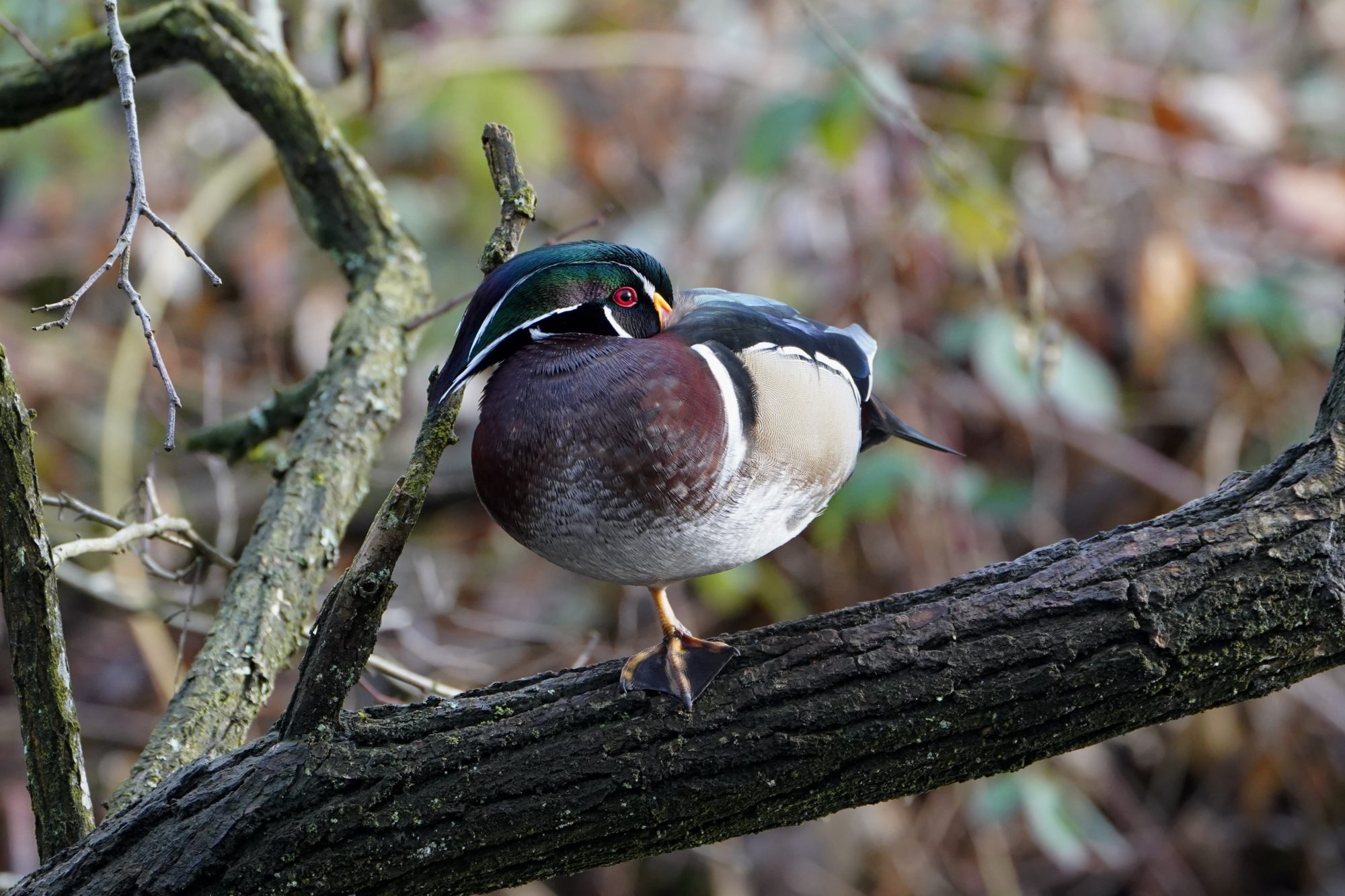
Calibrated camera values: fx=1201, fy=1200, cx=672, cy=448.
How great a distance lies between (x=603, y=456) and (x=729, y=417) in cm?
17

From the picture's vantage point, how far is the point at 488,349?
52.9 inches

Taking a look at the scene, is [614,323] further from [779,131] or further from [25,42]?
[779,131]

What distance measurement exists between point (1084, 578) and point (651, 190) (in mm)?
3437

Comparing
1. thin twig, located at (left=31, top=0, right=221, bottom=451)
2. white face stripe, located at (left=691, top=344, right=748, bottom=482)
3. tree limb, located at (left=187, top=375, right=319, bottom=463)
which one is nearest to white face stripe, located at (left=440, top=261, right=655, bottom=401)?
white face stripe, located at (left=691, top=344, right=748, bottom=482)

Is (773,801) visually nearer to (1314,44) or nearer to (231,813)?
(231,813)

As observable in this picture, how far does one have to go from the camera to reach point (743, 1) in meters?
4.64

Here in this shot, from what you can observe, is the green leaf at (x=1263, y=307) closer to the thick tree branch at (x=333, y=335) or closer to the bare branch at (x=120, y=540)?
the thick tree branch at (x=333, y=335)

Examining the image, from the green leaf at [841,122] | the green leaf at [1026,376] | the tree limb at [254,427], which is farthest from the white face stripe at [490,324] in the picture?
the green leaf at [1026,376]

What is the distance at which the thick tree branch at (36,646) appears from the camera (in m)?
1.20

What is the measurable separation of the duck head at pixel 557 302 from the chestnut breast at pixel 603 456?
0.06 metres

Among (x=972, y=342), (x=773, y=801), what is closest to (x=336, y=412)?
(x=773, y=801)

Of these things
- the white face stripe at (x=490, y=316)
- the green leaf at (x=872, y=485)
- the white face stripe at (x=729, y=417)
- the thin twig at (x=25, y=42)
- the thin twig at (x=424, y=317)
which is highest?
the thin twig at (x=25, y=42)

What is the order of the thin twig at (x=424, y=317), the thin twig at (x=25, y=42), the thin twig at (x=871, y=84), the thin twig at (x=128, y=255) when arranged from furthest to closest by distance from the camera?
the thin twig at (x=871, y=84) → the thin twig at (x=424, y=317) → the thin twig at (x=25, y=42) → the thin twig at (x=128, y=255)

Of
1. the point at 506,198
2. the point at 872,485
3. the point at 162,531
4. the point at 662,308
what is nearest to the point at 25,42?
the point at 162,531
